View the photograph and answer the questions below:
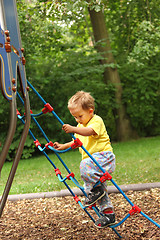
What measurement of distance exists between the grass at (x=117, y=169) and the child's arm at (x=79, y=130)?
2284mm

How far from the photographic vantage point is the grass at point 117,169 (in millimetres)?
5033

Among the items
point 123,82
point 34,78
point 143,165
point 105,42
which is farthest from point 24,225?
point 123,82

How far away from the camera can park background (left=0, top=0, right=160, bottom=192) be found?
8914mm

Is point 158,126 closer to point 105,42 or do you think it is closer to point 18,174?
point 105,42

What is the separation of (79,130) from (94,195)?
2.03 feet

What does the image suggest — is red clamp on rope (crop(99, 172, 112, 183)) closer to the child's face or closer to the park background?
the child's face

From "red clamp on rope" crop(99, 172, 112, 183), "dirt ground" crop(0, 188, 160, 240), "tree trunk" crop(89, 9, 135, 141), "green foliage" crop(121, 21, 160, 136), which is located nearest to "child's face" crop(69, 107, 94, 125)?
"red clamp on rope" crop(99, 172, 112, 183)

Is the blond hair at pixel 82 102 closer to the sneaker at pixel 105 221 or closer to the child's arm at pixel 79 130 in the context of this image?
the child's arm at pixel 79 130

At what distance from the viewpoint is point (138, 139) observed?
10531mm

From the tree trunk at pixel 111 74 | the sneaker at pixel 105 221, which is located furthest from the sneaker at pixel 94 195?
the tree trunk at pixel 111 74

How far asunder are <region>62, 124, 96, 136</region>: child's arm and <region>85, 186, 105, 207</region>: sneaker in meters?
0.51

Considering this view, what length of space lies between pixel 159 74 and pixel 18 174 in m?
5.49

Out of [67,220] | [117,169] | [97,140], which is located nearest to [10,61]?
[97,140]

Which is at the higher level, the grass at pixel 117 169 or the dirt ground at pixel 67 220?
the dirt ground at pixel 67 220
